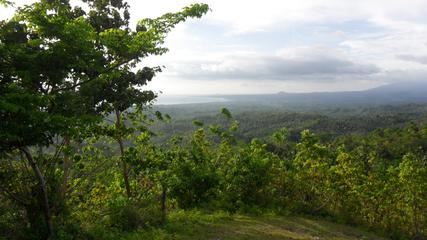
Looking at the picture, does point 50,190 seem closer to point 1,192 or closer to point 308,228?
point 1,192

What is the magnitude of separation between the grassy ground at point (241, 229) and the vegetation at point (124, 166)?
0.23 feet

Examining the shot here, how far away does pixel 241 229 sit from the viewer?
37.7 feet

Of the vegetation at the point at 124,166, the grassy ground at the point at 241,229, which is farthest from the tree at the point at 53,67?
the grassy ground at the point at 241,229

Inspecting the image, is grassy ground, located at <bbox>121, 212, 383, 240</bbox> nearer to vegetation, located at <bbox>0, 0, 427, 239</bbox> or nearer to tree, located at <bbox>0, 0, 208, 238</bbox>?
vegetation, located at <bbox>0, 0, 427, 239</bbox>

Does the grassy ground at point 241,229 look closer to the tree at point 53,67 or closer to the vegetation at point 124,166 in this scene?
the vegetation at point 124,166

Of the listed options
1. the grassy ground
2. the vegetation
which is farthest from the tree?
the grassy ground

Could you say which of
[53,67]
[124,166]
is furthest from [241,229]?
[53,67]

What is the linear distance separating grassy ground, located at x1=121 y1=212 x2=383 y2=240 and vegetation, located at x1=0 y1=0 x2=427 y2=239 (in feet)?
0.23

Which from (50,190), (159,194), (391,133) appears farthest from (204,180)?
(391,133)

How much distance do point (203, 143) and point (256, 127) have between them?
14381 cm

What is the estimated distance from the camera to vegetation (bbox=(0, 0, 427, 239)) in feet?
22.8

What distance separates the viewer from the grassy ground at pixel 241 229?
10.2m

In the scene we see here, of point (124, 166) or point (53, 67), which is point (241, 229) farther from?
point (53, 67)

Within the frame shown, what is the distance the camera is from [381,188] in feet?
60.6
